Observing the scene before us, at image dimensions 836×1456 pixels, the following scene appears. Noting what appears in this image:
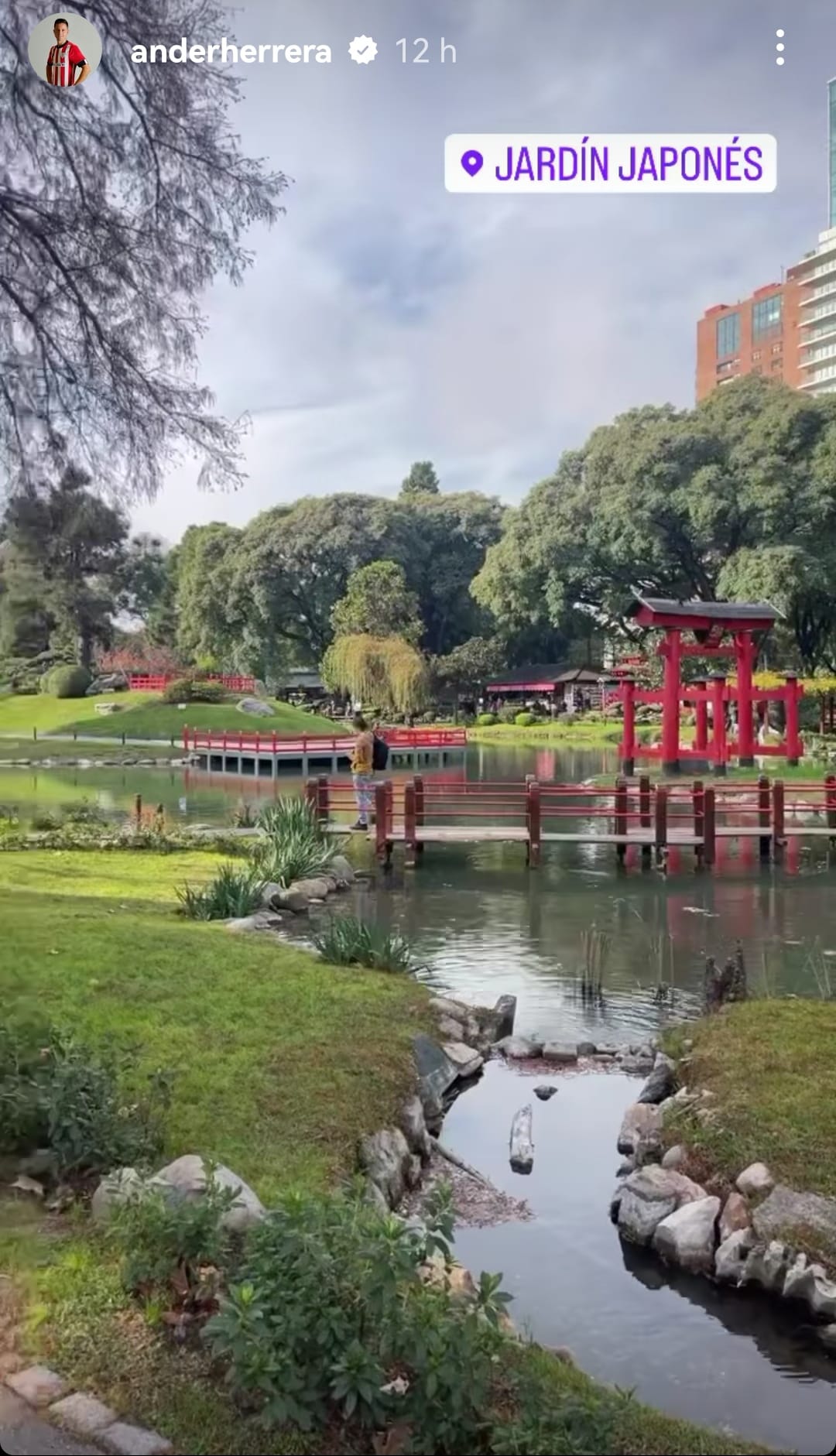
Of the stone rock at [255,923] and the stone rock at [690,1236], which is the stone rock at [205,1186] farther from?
the stone rock at [255,923]

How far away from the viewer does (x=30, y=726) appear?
27797 mm

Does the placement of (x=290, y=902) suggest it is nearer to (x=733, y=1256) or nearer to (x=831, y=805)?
(x=733, y=1256)

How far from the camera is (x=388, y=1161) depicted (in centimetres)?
362

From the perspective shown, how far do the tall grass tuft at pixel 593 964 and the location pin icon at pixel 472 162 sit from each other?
4.42 meters

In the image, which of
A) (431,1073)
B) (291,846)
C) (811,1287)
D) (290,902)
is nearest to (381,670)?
(291,846)

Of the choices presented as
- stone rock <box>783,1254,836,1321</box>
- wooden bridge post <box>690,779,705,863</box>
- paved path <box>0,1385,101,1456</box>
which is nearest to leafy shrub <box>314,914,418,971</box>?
stone rock <box>783,1254,836,1321</box>

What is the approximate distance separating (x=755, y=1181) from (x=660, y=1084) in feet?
3.60

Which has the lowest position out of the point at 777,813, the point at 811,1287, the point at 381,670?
the point at 811,1287

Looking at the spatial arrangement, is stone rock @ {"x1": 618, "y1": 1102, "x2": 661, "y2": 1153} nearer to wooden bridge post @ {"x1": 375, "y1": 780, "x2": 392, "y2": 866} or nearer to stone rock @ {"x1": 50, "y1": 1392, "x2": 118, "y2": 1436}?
stone rock @ {"x1": 50, "y1": 1392, "x2": 118, "y2": 1436}

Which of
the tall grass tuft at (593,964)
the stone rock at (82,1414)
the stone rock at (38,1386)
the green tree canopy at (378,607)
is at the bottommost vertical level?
the tall grass tuft at (593,964)

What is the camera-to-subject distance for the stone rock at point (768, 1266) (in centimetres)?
315

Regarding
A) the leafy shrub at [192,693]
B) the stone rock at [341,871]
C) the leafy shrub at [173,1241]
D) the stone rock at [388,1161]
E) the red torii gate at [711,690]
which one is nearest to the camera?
the leafy shrub at [173,1241]

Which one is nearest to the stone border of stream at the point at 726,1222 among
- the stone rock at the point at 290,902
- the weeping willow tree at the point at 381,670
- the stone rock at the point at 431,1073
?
the stone rock at the point at 431,1073

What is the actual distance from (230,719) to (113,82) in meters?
24.8
